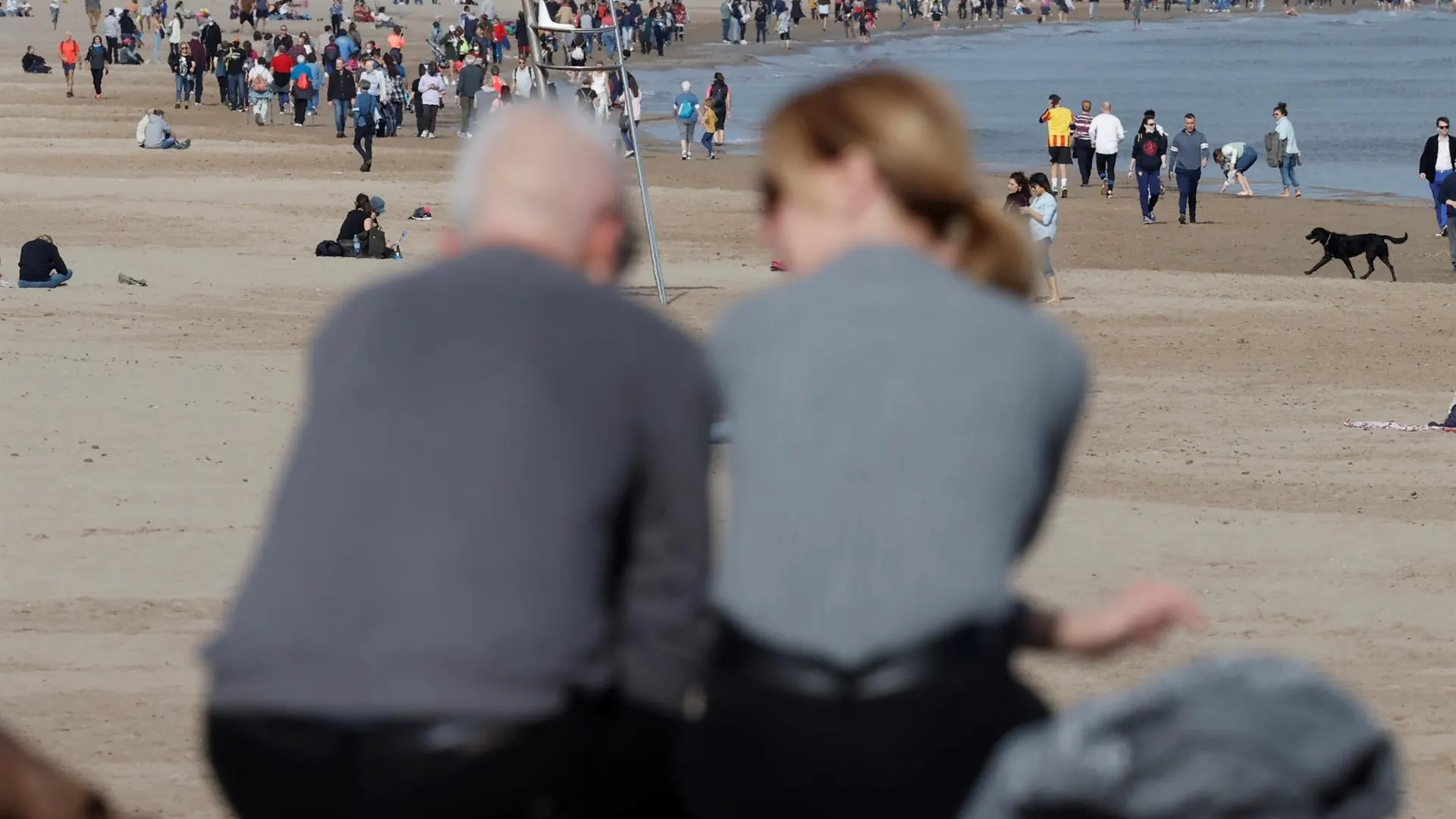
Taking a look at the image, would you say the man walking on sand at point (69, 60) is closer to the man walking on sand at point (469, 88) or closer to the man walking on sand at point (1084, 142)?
the man walking on sand at point (469, 88)

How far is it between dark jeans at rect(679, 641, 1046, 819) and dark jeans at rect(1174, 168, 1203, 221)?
28.3m

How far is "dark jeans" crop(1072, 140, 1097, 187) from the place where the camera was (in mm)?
36312

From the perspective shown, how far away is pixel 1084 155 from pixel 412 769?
34652 millimetres

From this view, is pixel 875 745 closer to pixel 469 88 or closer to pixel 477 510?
pixel 477 510

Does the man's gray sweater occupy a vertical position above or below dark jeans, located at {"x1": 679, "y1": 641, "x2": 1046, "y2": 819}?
above

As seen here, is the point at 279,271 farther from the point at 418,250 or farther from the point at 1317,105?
the point at 1317,105

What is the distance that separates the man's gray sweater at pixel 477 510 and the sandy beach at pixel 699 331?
161 inches

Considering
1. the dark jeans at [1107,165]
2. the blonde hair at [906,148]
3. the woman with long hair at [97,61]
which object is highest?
the blonde hair at [906,148]

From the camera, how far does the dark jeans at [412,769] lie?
2.59 m

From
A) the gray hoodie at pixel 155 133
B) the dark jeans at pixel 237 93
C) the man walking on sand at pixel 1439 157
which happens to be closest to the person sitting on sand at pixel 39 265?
the man walking on sand at pixel 1439 157

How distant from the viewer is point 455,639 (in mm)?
2600

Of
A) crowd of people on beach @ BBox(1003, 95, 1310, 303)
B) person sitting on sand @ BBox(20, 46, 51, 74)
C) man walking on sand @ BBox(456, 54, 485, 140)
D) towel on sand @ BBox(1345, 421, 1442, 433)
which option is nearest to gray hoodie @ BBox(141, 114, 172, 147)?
man walking on sand @ BBox(456, 54, 485, 140)

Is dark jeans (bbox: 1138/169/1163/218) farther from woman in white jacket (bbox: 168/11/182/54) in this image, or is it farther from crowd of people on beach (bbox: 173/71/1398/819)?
crowd of people on beach (bbox: 173/71/1398/819)

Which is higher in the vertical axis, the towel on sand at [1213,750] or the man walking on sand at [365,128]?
the towel on sand at [1213,750]
